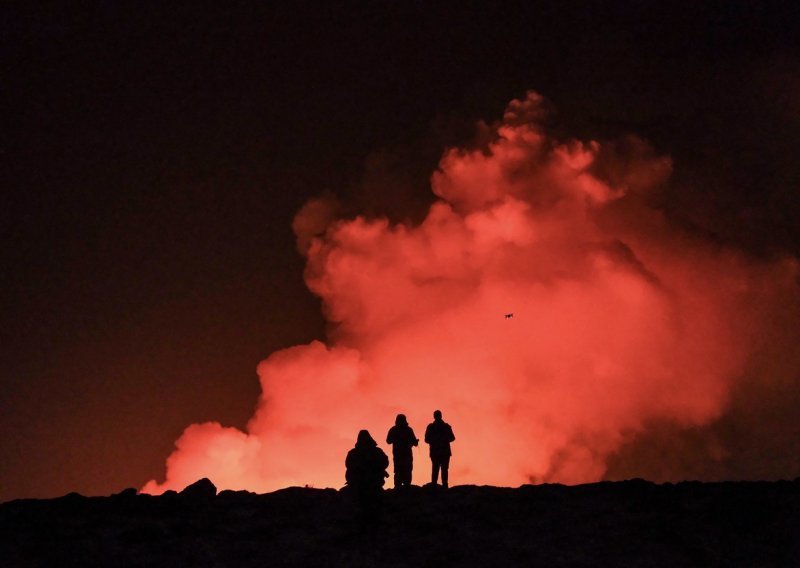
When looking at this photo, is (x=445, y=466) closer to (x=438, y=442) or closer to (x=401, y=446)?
(x=438, y=442)

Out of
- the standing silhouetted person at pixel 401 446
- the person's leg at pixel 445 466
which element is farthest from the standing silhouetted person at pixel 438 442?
the standing silhouetted person at pixel 401 446

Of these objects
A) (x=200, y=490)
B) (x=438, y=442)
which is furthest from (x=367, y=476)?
(x=200, y=490)

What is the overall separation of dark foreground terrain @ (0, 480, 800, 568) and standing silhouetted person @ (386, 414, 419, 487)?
48.3 inches

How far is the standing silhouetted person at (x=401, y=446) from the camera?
2644 centimetres

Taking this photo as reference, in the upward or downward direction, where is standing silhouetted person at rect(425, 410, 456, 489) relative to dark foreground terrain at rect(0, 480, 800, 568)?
upward

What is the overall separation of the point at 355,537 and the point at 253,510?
4.26 m

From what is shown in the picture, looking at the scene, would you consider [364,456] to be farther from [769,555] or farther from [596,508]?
[769,555]

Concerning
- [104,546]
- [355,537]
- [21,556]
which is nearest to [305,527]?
[355,537]

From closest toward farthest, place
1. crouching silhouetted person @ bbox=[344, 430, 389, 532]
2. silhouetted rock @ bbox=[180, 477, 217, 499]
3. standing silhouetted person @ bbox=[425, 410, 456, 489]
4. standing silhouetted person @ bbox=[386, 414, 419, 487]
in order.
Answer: crouching silhouetted person @ bbox=[344, 430, 389, 532], silhouetted rock @ bbox=[180, 477, 217, 499], standing silhouetted person @ bbox=[386, 414, 419, 487], standing silhouetted person @ bbox=[425, 410, 456, 489]

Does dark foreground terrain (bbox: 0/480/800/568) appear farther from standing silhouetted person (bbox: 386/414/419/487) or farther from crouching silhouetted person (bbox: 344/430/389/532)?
standing silhouetted person (bbox: 386/414/419/487)

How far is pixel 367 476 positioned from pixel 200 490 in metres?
7.57

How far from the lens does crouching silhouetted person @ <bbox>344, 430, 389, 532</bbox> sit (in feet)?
69.1

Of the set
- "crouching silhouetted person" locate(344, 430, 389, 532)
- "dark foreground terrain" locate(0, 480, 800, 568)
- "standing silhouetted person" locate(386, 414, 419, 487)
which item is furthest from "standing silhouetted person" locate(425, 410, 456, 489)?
"crouching silhouetted person" locate(344, 430, 389, 532)

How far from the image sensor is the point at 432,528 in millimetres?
22156
